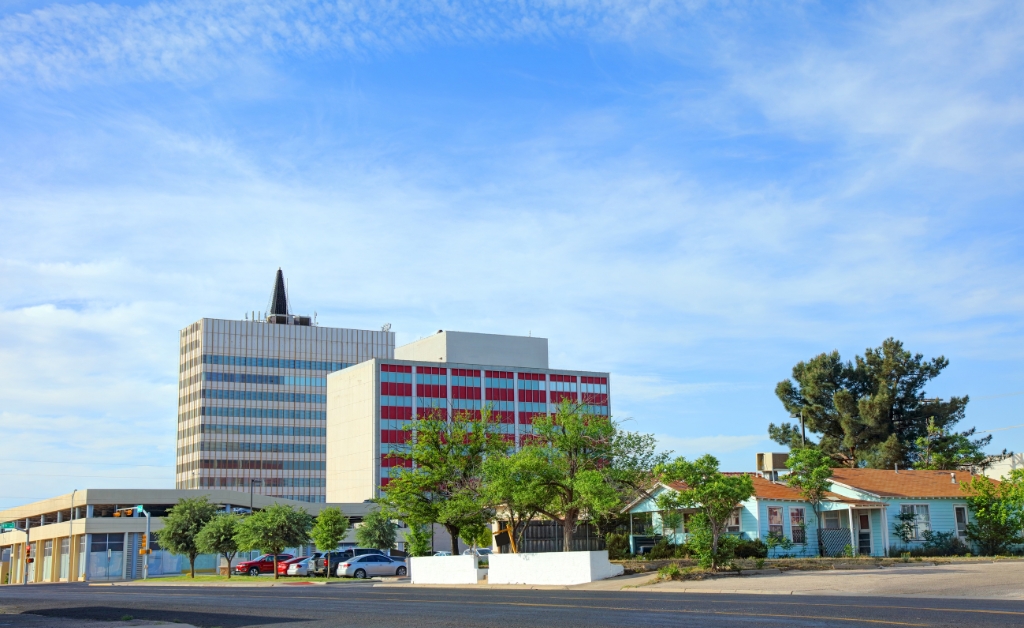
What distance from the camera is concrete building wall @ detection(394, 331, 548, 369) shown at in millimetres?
133250

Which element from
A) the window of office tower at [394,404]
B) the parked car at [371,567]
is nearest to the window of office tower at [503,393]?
the window of office tower at [394,404]

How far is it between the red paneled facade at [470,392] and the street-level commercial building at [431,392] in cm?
12

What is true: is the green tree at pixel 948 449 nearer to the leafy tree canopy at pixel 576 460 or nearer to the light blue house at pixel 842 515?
the light blue house at pixel 842 515

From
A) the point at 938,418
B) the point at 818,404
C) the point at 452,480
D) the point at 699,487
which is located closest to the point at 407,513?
the point at 452,480

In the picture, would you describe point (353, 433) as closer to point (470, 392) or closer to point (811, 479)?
point (470, 392)

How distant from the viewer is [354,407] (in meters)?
127

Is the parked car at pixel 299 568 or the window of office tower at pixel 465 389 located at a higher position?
the window of office tower at pixel 465 389

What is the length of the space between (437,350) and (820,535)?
90.7 m

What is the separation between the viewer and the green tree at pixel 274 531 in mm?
56625

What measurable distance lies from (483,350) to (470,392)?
8.10 metres

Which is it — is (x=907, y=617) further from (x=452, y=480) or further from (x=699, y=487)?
(x=452, y=480)

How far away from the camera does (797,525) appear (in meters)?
46.7

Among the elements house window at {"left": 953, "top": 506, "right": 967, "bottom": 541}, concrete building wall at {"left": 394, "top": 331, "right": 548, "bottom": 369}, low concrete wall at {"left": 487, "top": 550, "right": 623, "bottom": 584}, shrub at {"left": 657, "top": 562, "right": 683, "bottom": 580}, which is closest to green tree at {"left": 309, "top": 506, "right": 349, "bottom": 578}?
low concrete wall at {"left": 487, "top": 550, "right": 623, "bottom": 584}

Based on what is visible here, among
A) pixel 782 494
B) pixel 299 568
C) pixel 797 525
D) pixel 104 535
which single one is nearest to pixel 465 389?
pixel 104 535
